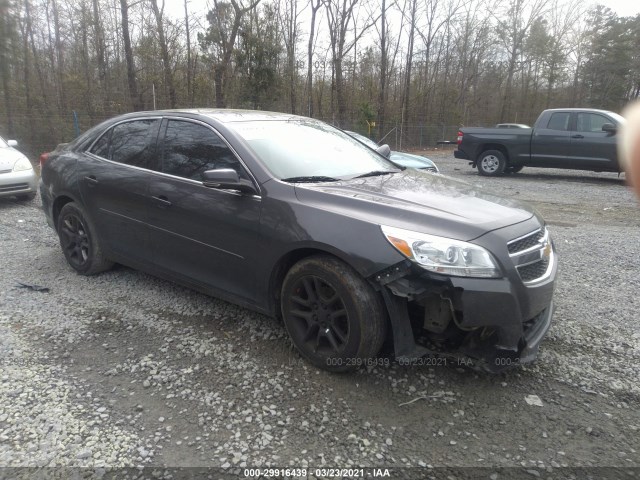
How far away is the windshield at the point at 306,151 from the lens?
3.39m

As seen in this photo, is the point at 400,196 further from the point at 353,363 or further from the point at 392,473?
the point at 392,473

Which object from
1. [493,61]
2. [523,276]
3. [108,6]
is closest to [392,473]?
[523,276]

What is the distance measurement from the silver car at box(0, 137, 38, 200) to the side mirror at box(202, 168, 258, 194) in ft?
21.1

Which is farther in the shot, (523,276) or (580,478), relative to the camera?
(523,276)

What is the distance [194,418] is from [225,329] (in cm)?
104

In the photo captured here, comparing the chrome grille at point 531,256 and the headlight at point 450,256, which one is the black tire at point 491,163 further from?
the headlight at point 450,256

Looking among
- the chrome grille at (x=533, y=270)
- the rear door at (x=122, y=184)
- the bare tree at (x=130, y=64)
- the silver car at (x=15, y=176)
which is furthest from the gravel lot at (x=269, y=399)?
the bare tree at (x=130, y=64)

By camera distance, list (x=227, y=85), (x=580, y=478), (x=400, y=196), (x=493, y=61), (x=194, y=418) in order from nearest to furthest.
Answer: (x=580, y=478), (x=194, y=418), (x=400, y=196), (x=227, y=85), (x=493, y=61)

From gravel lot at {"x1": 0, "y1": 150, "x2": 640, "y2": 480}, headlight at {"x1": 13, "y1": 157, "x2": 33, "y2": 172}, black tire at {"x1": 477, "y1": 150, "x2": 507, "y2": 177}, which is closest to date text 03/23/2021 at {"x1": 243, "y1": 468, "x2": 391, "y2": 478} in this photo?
gravel lot at {"x1": 0, "y1": 150, "x2": 640, "y2": 480}

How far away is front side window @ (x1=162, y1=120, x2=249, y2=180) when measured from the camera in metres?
3.47

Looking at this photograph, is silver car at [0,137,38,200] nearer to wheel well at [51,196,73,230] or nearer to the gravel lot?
wheel well at [51,196,73,230]

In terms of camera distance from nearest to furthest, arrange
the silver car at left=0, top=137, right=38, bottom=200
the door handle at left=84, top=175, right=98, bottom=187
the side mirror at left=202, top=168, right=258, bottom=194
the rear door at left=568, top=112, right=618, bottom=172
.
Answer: the side mirror at left=202, top=168, right=258, bottom=194, the door handle at left=84, top=175, right=98, bottom=187, the silver car at left=0, top=137, right=38, bottom=200, the rear door at left=568, top=112, right=618, bottom=172

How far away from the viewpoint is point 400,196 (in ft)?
9.93

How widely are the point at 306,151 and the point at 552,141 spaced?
414 inches
